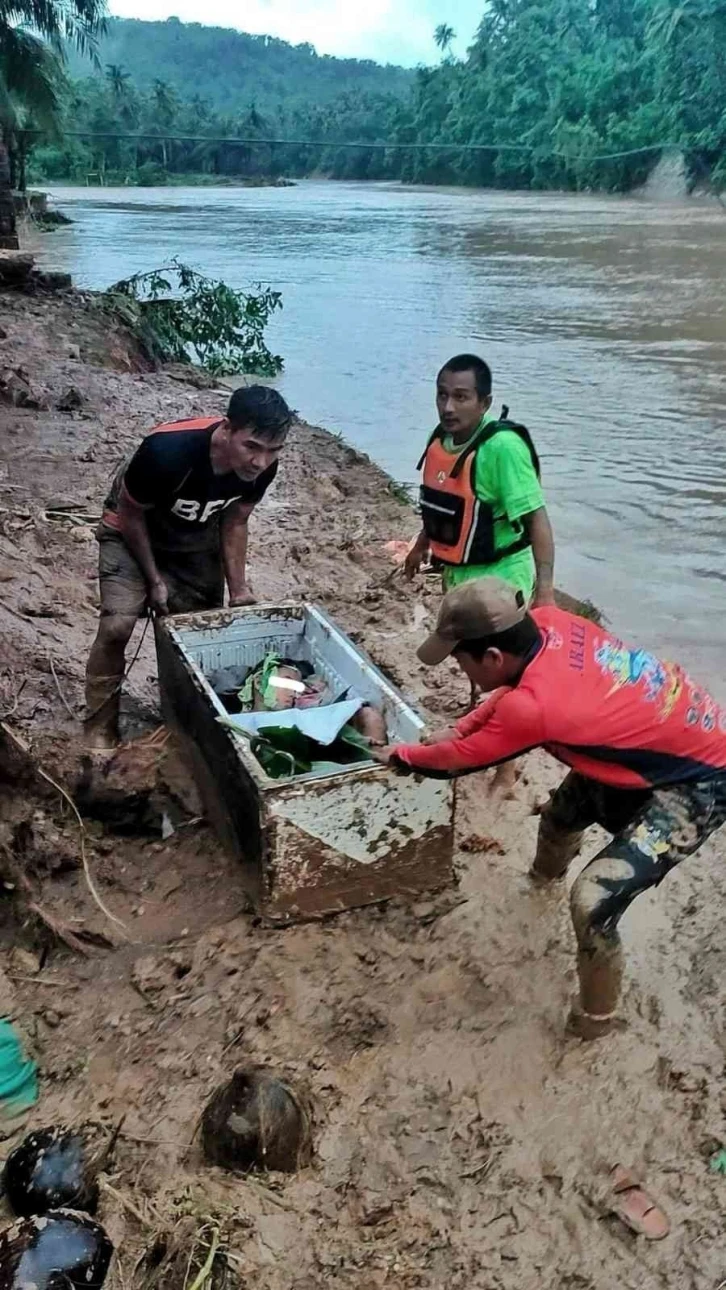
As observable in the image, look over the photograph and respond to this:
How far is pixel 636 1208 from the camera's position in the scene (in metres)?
2.76

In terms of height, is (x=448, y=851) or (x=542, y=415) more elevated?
(x=448, y=851)

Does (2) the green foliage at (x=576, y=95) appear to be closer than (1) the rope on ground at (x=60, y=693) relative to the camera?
No

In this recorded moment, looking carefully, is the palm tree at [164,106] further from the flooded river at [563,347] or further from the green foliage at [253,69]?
the green foliage at [253,69]

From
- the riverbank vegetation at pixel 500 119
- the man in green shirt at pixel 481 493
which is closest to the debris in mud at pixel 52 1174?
the man in green shirt at pixel 481 493

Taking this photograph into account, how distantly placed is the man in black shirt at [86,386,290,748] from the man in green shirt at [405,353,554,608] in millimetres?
605

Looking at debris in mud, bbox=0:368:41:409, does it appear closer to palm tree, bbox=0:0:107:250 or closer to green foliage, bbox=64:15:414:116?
palm tree, bbox=0:0:107:250

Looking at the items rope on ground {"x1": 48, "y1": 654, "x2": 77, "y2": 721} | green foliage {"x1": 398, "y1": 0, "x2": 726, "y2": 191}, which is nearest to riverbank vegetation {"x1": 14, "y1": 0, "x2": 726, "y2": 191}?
green foliage {"x1": 398, "y1": 0, "x2": 726, "y2": 191}

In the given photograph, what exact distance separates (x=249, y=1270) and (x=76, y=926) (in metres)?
1.46

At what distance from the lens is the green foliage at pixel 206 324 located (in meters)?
13.9

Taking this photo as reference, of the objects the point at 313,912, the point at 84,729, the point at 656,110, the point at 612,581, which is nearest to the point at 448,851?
the point at 313,912

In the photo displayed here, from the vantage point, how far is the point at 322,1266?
2670mm

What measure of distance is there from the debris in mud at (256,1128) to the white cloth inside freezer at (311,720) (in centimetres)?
117

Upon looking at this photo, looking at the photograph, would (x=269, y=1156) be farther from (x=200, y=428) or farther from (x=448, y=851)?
(x=200, y=428)

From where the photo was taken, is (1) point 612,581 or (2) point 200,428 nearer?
(2) point 200,428
